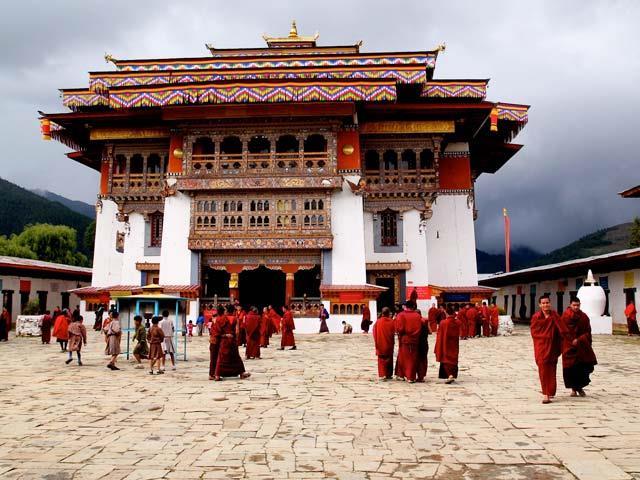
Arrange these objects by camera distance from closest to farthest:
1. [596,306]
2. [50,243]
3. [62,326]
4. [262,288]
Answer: [62,326]
[596,306]
[262,288]
[50,243]

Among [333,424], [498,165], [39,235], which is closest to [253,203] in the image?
[498,165]

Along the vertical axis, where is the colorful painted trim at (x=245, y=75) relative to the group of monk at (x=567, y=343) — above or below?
above

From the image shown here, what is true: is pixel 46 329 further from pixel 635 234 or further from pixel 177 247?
pixel 635 234

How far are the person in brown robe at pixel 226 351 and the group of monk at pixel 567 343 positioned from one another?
5.14 meters

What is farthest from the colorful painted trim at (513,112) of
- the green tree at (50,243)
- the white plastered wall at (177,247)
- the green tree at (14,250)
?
the green tree at (50,243)

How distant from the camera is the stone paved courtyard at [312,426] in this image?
200 inches

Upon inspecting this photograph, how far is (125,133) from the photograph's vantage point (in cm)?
2689

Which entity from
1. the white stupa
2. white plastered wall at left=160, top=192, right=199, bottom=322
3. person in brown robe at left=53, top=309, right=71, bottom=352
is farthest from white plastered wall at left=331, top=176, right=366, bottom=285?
person in brown robe at left=53, top=309, right=71, bottom=352

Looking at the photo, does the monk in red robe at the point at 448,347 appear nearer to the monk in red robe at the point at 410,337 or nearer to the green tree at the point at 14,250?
the monk in red robe at the point at 410,337

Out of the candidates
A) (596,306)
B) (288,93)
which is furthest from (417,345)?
(288,93)

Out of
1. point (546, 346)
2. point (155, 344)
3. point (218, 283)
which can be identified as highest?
point (218, 283)

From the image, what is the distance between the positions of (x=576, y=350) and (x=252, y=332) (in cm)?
769

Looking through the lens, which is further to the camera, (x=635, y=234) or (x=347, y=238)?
(x=635, y=234)

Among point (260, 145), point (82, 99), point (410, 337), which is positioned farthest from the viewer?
point (260, 145)
